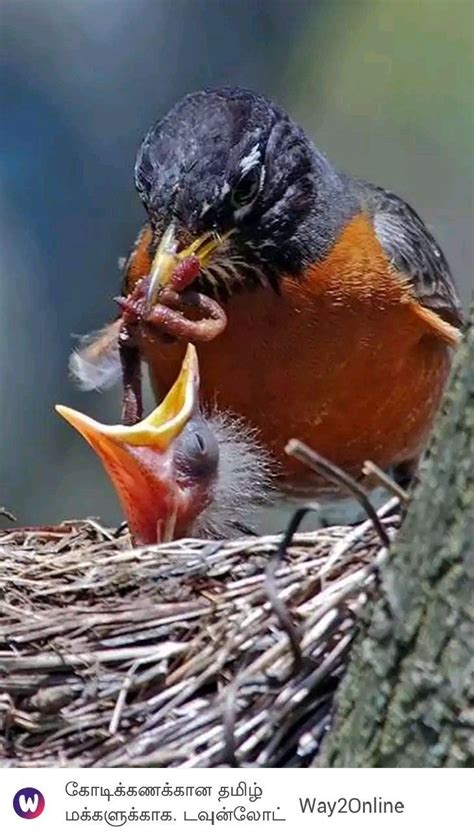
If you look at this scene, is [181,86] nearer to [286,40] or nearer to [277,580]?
[286,40]

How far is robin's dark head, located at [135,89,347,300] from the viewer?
2033mm

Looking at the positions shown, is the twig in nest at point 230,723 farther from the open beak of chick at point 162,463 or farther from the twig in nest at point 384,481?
the open beak of chick at point 162,463

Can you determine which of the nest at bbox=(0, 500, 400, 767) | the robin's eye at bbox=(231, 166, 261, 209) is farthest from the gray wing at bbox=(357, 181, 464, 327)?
the nest at bbox=(0, 500, 400, 767)

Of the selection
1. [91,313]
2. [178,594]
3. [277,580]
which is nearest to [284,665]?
[277,580]

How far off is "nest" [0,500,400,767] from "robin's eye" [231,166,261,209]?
60cm

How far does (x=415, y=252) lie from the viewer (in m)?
2.47

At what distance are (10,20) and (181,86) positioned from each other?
0.38 m

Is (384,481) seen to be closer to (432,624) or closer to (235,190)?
(432,624)

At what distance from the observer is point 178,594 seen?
1.71m

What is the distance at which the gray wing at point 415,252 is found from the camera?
240 cm
